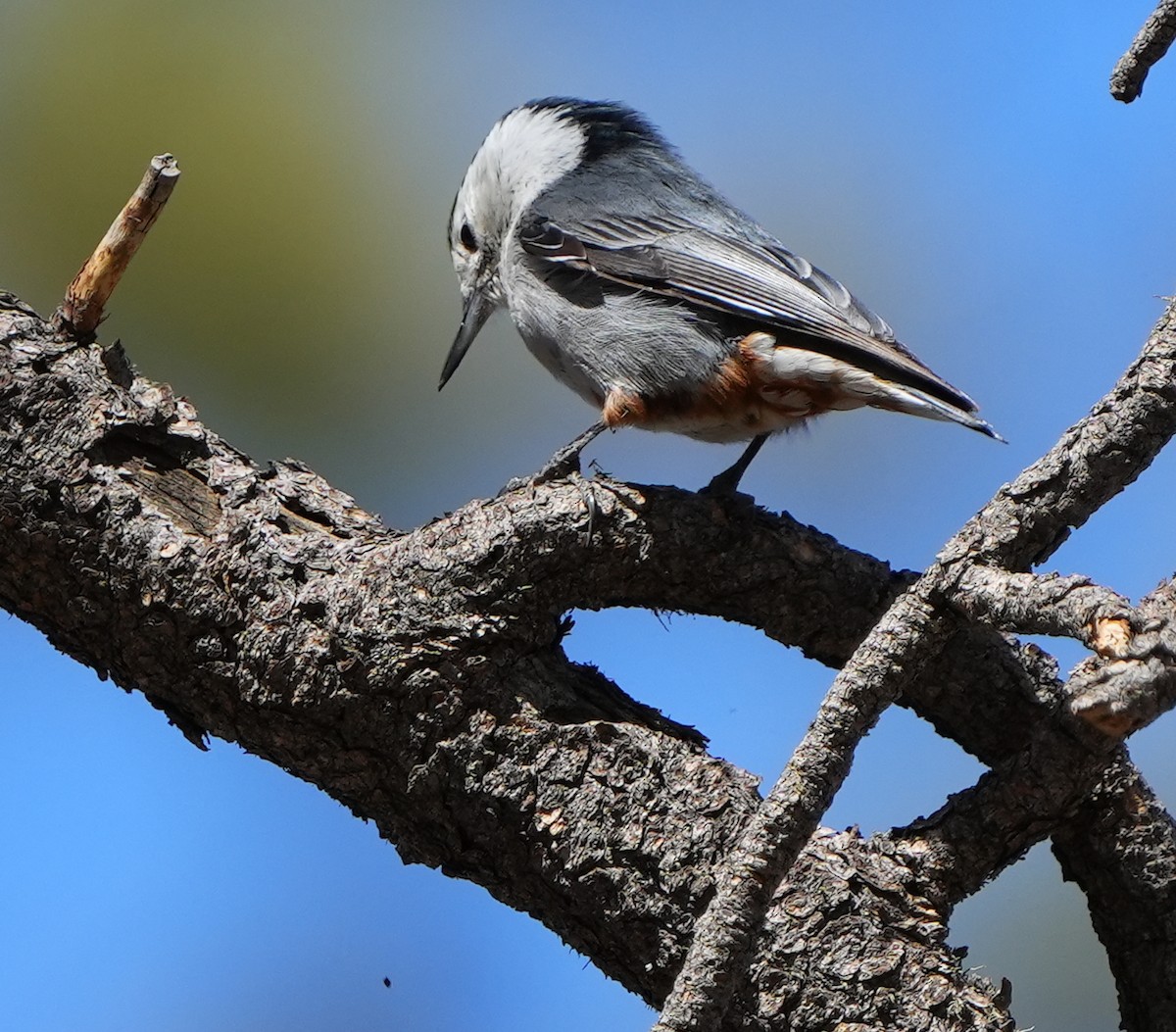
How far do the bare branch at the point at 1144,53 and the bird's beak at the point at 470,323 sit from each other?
204 centimetres

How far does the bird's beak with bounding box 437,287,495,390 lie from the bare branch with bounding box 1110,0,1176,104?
6.70ft

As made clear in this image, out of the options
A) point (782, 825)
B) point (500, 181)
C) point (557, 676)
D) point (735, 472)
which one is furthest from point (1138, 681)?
point (500, 181)

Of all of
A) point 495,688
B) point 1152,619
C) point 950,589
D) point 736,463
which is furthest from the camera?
point 736,463

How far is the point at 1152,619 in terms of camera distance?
1.43m

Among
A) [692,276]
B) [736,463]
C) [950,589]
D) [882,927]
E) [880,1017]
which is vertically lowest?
[880,1017]

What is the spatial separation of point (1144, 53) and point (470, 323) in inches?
82.7

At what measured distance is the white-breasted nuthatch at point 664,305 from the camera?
268 cm

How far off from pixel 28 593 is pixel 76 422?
0.27m

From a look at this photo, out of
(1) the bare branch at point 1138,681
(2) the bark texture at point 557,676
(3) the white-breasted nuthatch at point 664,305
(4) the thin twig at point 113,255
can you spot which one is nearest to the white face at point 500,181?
(3) the white-breasted nuthatch at point 664,305

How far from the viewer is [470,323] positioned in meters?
3.55

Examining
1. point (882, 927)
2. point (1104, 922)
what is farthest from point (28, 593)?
point (1104, 922)

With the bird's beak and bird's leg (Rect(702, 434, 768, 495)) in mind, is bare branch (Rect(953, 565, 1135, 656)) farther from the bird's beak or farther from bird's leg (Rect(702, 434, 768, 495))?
the bird's beak

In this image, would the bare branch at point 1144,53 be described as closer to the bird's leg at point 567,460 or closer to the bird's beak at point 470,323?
the bird's leg at point 567,460

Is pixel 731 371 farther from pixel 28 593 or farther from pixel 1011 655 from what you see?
pixel 28 593
